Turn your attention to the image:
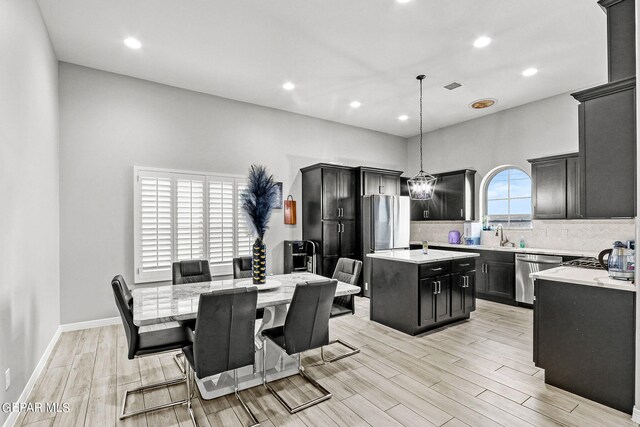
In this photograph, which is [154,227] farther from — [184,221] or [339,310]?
[339,310]

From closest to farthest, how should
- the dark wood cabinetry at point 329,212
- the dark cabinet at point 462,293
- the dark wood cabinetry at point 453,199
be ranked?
the dark cabinet at point 462,293
the dark wood cabinetry at point 329,212
the dark wood cabinetry at point 453,199

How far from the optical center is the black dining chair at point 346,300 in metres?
3.25

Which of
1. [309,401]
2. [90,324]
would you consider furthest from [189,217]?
[309,401]

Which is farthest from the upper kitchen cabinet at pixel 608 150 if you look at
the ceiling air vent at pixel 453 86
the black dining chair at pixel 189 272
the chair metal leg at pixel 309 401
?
the black dining chair at pixel 189 272

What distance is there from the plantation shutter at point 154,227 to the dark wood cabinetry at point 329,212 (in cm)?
238

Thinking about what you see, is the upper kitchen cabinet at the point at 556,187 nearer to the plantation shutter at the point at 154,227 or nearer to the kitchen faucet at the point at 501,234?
the kitchen faucet at the point at 501,234

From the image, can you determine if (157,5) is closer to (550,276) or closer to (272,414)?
(272,414)

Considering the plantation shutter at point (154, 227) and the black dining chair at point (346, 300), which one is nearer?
the black dining chair at point (346, 300)

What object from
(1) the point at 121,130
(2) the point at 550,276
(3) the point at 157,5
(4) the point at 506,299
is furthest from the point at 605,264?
(1) the point at 121,130

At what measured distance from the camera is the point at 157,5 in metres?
2.99

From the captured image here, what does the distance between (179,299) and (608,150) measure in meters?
3.63

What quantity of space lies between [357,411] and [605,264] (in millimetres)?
2583

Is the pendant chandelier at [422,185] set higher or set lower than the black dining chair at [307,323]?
higher

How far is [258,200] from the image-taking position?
9.53 ft
